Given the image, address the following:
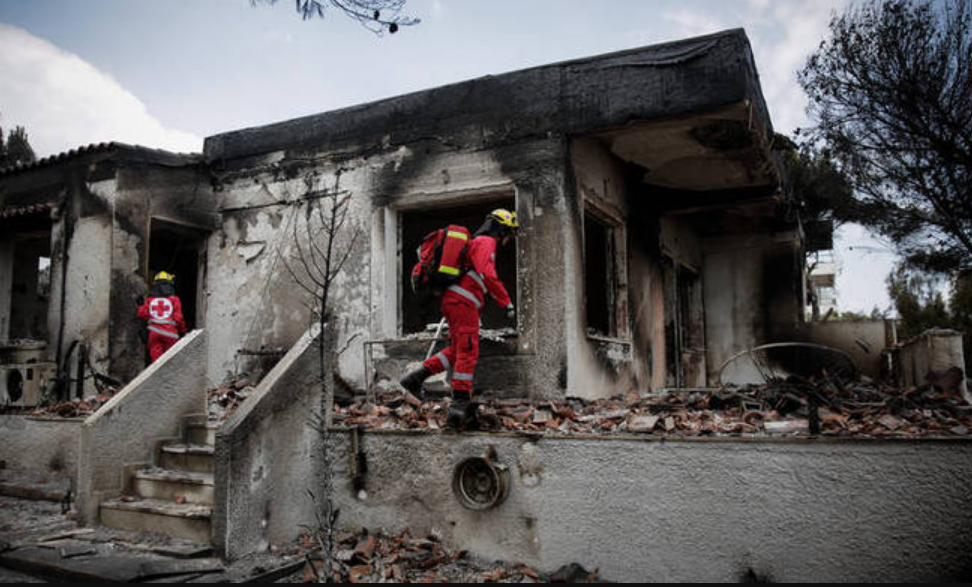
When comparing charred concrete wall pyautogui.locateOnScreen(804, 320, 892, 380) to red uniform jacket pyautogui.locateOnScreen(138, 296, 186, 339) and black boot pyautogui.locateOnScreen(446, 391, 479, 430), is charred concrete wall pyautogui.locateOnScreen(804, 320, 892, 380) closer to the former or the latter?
black boot pyautogui.locateOnScreen(446, 391, 479, 430)

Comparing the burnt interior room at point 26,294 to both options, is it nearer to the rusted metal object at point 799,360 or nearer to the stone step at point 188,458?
the stone step at point 188,458

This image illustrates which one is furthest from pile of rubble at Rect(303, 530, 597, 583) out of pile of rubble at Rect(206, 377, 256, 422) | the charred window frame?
the charred window frame

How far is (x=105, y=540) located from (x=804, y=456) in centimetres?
530

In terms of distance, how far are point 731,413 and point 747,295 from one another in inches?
275

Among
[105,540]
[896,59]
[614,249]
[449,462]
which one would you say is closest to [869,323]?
[896,59]

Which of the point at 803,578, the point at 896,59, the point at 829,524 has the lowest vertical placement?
the point at 803,578

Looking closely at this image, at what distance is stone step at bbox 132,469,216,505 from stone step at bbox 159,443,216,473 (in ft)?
0.21

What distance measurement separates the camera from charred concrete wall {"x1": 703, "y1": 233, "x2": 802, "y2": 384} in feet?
38.8

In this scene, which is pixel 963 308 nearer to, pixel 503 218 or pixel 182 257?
pixel 503 218

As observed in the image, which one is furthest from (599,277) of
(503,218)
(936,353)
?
(936,353)

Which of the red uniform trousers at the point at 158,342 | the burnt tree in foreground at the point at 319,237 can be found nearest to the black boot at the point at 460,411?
the burnt tree in foreground at the point at 319,237

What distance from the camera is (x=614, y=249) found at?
8789 mm

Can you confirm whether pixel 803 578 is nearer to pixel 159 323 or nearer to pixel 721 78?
pixel 721 78

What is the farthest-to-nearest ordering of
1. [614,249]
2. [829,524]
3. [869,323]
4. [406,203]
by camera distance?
[869,323]
[614,249]
[406,203]
[829,524]
